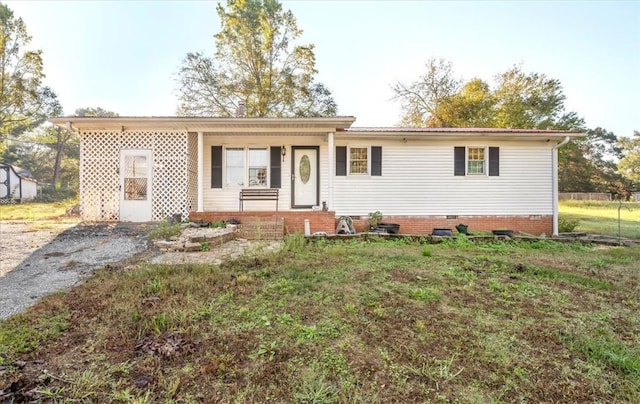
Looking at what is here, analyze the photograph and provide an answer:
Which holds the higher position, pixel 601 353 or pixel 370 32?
pixel 370 32

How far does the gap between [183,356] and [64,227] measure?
7.76m

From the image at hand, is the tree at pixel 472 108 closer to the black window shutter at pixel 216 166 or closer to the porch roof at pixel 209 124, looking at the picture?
the porch roof at pixel 209 124

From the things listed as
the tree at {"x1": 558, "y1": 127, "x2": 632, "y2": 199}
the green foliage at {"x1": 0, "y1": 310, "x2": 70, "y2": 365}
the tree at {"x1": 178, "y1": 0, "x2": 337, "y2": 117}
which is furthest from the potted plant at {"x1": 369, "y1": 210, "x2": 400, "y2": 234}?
the tree at {"x1": 558, "y1": 127, "x2": 632, "y2": 199}

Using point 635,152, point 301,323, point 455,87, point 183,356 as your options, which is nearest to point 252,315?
point 301,323

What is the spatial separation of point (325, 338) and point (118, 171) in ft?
27.4

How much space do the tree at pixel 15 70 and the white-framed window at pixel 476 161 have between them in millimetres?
26404

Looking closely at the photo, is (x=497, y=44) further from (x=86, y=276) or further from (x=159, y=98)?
(x=159, y=98)

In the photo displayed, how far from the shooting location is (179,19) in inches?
571

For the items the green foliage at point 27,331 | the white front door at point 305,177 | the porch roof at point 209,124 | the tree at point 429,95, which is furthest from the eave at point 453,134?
the tree at point 429,95

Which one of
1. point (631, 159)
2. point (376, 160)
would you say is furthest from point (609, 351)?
point (631, 159)

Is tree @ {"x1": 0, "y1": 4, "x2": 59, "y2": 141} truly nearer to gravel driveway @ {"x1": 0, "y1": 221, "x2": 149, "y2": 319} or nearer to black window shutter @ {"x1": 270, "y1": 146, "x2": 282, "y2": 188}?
gravel driveway @ {"x1": 0, "y1": 221, "x2": 149, "y2": 319}

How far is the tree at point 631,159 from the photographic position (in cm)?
3041

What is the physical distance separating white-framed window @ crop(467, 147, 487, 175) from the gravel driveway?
Answer: 29.4 ft

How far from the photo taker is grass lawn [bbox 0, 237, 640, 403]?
1.88 m
